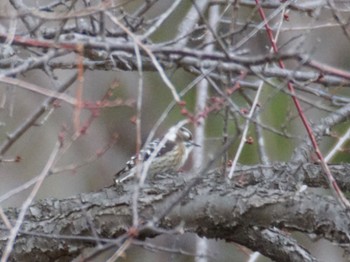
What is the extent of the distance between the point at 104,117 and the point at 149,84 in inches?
30.7

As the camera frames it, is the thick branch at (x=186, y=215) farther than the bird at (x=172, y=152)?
No

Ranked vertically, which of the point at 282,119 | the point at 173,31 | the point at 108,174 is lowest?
the point at 108,174

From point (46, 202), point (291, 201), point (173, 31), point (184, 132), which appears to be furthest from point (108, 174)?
point (291, 201)

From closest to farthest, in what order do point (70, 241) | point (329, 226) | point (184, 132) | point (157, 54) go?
point (157, 54), point (329, 226), point (70, 241), point (184, 132)

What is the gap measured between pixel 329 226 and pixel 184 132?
259cm

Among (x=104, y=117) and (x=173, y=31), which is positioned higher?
(x=173, y=31)

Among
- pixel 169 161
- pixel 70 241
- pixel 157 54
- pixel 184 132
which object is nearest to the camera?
pixel 157 54

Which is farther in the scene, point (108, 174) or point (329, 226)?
point (108, 174)

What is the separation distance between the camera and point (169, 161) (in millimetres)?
6641

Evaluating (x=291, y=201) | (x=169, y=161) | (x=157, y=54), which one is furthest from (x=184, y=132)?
(x=157, y=54)

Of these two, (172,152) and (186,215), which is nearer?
(186,215)

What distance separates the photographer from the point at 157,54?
4242mm

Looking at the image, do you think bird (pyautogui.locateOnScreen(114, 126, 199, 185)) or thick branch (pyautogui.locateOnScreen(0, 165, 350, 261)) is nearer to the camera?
thick branch (pyautogui.locateOnScreen(0, 165, 350, 261))

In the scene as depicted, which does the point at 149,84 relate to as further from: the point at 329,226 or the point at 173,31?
the point at 329,226
